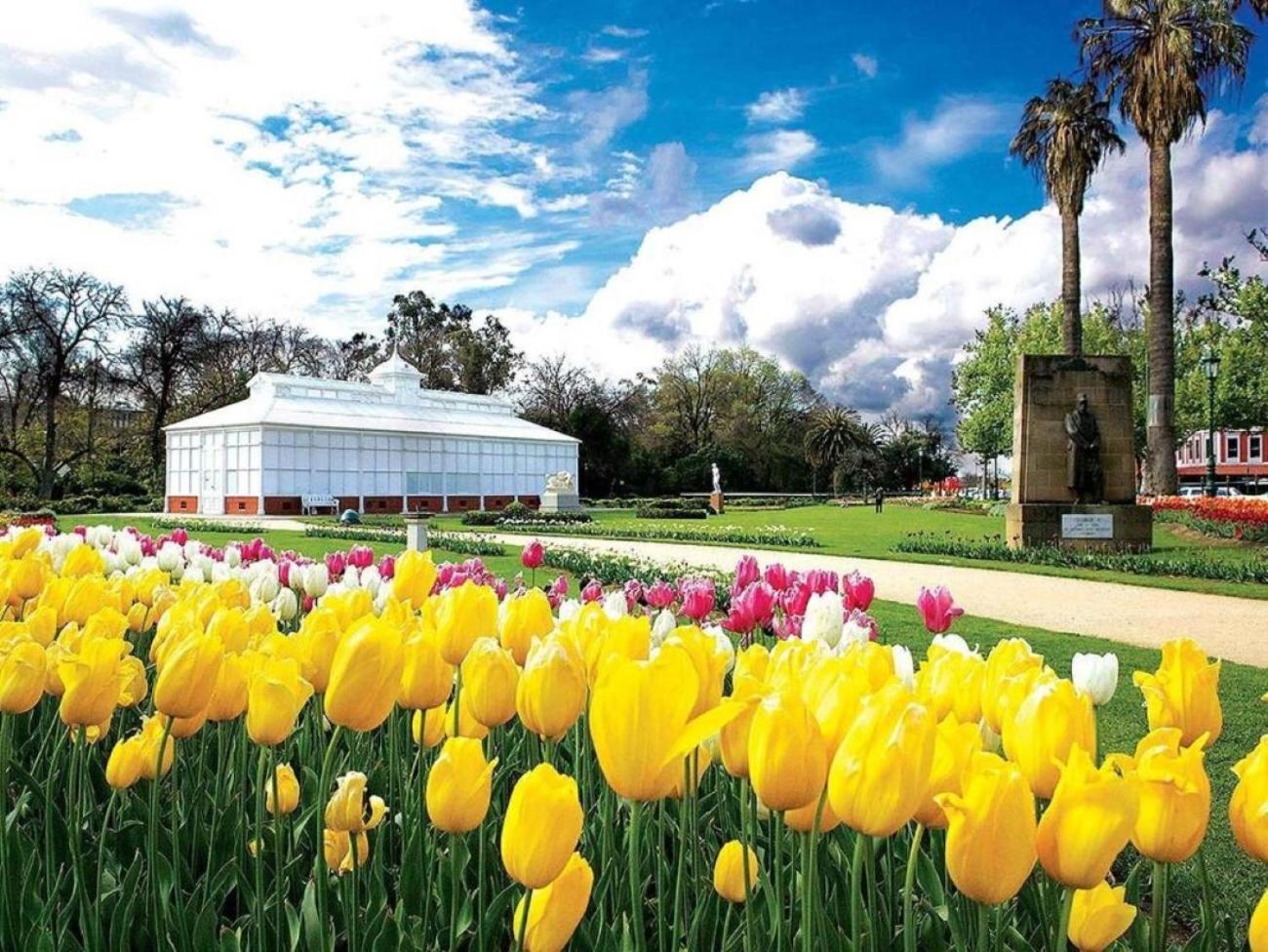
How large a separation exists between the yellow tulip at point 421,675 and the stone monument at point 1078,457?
57.7ft

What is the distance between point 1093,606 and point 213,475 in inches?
1487

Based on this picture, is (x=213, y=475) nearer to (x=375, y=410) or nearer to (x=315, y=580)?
(x=375, y=410)

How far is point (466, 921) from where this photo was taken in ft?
5.31

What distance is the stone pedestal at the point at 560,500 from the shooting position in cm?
3875

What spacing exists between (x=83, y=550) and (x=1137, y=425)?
1935 inches

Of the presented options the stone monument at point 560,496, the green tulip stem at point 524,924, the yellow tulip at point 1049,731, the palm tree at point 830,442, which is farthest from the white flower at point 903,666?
the palm tree at point 830,442

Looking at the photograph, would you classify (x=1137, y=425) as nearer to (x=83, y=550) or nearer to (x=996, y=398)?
(x=996, y=398)

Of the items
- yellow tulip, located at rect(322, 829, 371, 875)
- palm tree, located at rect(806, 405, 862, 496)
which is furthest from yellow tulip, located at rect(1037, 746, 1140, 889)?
palm tree, located at rect(806, 405, 862, 496)

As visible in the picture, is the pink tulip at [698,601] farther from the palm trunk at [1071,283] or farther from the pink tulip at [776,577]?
the palm trunk at [1071,283]

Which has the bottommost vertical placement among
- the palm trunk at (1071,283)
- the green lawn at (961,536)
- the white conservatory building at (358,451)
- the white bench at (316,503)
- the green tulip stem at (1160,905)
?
the green lawn at (961,536)

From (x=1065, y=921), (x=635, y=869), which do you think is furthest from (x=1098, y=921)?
(x=635, y=869)

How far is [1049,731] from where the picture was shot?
129cm

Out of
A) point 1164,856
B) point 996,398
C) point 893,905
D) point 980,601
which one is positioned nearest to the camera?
point 1164,856

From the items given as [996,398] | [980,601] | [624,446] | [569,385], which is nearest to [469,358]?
[569,385]
